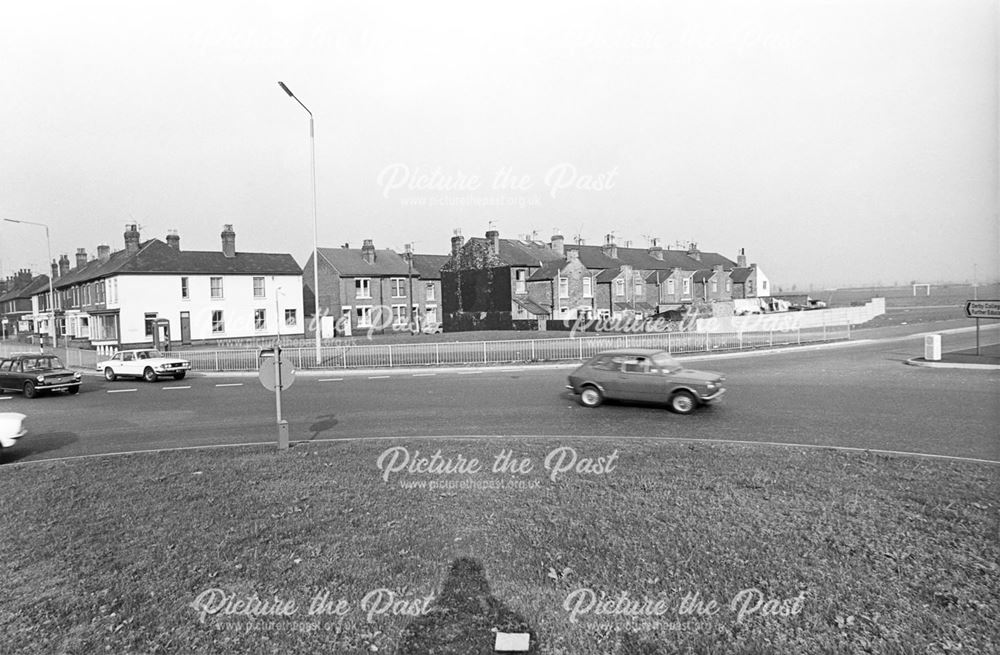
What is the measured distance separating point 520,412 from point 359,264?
141ft

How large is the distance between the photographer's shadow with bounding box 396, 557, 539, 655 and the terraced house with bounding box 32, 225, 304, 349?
139ft

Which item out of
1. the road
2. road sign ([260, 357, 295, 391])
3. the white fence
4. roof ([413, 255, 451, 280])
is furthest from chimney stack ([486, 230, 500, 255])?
road sign ([260, 357, 295, 391])

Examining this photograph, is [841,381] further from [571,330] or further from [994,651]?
[571,330]

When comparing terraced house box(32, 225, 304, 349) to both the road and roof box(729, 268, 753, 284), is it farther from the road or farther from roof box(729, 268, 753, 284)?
roof box(729, 268, 753, 284)

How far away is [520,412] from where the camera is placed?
14281 millimetres

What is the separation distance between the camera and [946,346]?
29203mm

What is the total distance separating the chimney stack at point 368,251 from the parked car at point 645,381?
43.0 metres

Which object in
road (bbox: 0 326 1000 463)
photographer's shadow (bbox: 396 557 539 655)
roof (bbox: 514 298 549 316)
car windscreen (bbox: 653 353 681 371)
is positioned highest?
roof (bbox: 514 298 549 316)

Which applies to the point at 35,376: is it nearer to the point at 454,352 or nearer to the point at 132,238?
the point at 454,352

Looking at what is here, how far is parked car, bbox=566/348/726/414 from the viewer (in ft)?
45.2

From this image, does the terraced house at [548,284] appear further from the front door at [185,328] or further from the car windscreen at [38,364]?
the car windscreen at [38,364]

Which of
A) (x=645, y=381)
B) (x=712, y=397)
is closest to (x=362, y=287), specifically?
(x=645, y=381)

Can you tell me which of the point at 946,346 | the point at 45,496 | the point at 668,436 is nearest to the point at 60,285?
the point at 45,496

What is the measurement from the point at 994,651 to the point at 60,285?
6811cm
